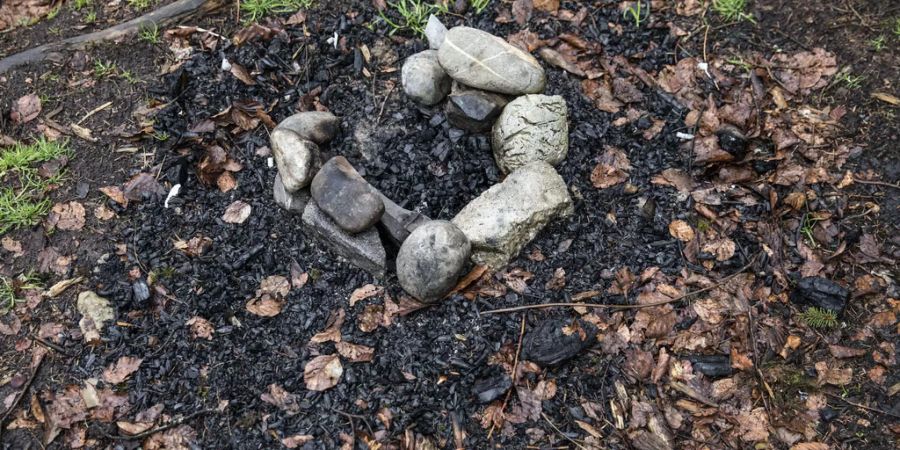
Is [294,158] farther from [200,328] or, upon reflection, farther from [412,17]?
[412,17]

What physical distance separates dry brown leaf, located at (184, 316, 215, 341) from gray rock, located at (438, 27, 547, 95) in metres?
1.75

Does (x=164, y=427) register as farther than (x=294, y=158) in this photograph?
No

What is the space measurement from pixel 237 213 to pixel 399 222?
875mm

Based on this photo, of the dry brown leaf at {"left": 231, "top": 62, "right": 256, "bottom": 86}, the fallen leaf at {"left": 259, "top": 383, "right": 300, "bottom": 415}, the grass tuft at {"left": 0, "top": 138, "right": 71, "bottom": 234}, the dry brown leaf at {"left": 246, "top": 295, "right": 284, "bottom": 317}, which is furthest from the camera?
the dry brown leaf at {"left": 231, "top": 62, "right": 256, "bottom": 86}

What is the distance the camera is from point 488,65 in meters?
3.29

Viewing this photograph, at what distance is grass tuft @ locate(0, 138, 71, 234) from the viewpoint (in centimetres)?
334

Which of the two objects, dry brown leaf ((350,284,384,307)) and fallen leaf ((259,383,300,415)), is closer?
fallen leaf ((259,383,300,415))

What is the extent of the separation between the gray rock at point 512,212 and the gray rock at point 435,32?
39.5 inches

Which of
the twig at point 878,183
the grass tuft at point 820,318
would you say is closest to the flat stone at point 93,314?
the grass tuft at point 820,318

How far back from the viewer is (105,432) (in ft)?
9.20

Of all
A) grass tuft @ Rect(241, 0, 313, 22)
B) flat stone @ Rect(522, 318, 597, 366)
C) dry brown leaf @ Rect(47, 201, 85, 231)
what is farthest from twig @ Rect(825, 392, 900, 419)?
dry brown leaf @ Rect(47, 201, 85, 231)

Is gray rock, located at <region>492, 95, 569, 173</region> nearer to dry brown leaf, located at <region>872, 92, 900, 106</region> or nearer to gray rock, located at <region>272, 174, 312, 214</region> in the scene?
gray rock, located at <region>272, 174, 312, 214</region>

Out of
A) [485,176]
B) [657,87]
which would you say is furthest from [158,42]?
[657,87]

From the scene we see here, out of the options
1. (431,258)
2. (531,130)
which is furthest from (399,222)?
(531,130)
